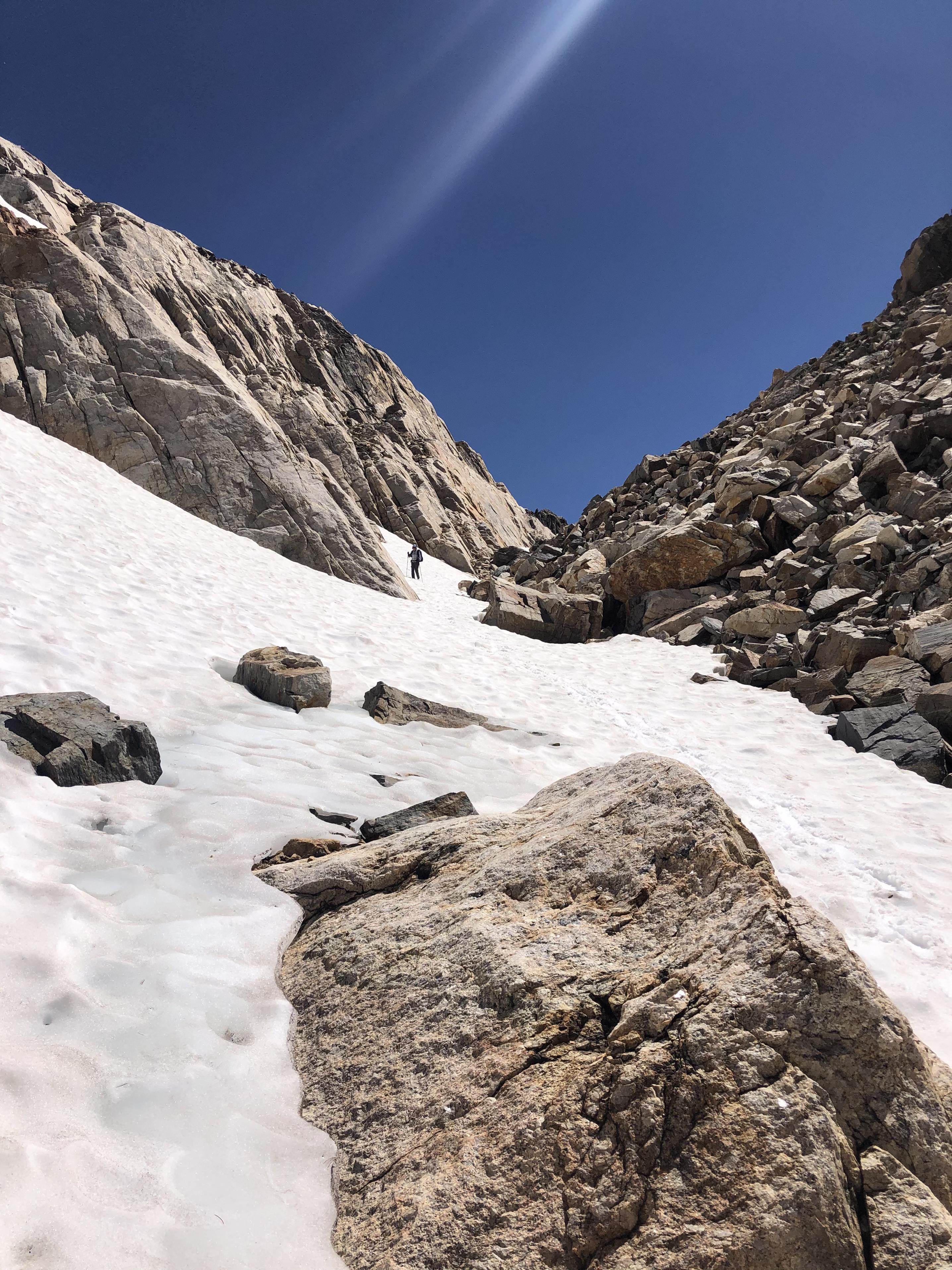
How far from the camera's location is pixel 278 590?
1452 centimetres

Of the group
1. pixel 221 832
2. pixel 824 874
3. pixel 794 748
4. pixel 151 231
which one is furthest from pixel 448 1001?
pixel 151 231

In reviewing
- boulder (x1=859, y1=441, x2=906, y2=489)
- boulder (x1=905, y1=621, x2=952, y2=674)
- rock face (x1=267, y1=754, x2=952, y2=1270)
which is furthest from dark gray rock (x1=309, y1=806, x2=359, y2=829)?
boulder (x1=859, y1=441, x2=906, y2=489)

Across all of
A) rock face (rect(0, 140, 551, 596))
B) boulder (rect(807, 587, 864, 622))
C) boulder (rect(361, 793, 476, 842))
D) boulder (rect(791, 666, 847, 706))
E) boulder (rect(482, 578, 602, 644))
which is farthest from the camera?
rock face (rect(0, 140, 551, 596))

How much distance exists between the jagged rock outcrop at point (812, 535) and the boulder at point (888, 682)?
4 cm

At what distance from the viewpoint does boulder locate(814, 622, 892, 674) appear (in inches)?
446

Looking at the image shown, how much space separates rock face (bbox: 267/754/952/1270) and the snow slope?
0.31m

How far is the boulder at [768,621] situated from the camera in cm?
1470

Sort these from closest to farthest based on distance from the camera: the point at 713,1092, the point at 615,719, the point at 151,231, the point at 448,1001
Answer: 1. the point at 713,1092
2. the point at 448,1001
3. the point at 615,719
4. the point at 151,231

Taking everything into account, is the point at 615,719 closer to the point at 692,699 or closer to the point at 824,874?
the point at 692,699

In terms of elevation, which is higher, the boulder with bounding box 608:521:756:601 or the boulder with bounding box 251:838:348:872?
the boulder with bounding box 608:521:756:601

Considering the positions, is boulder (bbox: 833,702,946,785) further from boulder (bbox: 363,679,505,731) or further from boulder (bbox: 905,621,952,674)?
boulder (bbox: 363,679,505,731)

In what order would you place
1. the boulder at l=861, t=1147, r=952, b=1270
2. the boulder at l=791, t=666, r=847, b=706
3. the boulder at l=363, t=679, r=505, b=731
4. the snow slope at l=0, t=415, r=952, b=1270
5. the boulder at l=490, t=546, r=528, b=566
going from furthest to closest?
1. the boulder at l=490, t=546, r=528, b=566
2. the boulder at l=791, t=666, r=847, b=706
3. the boulder at l=363, t=679, r=505, b=731
4. the snow slope at l=0, t=415, r=952, b=1270
5. the boulder at l=861, t=1147, r=952, b=1270

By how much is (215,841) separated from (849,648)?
10841mm

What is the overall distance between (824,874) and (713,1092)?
4417mm
